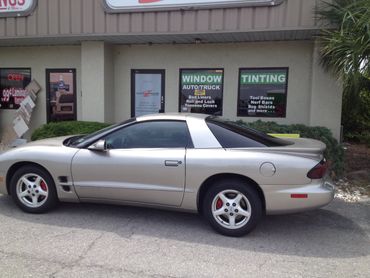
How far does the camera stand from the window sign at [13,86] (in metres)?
10.8

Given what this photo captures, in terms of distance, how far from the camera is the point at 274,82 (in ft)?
29.7

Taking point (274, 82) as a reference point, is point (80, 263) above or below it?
below

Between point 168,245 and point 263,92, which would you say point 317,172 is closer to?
point 168,245

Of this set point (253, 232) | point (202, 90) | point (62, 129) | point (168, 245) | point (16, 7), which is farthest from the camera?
point (202, 90)

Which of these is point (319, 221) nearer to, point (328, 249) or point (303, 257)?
point (328, 249)

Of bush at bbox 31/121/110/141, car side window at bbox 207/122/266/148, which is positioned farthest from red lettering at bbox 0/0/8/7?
car side window at bbox 207/122/266/148

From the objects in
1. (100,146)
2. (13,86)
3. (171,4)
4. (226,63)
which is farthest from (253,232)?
(13,86)

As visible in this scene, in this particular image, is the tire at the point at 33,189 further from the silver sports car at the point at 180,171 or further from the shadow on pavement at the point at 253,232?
the shadow on pavement at the point at 253,232

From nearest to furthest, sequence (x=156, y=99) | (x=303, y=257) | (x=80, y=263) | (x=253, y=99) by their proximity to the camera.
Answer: (x=80, y=263) < (x=303, y=257) < (x=253, y=99) < (x=156, y=99)

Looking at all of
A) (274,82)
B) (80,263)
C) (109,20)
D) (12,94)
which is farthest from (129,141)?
(12,94)

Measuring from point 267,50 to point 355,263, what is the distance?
6282 mm

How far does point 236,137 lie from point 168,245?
1.53 m

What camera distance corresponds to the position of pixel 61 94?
10.5m

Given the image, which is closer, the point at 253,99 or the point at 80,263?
the point at 80,263
